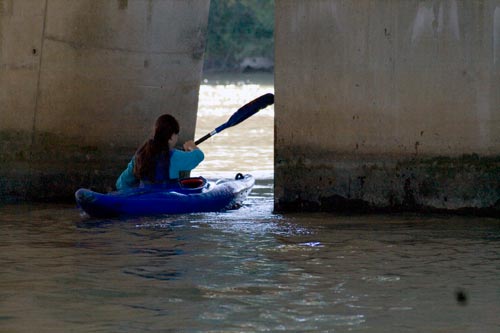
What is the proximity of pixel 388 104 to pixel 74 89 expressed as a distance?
11.4 feet

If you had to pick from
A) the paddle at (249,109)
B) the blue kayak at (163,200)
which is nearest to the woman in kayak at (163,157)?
the blue kayak at (163,200)

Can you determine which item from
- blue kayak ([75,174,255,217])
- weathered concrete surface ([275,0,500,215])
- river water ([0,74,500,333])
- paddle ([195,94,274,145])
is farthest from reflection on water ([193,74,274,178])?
weathered concrete surface ([275,0,500,215])

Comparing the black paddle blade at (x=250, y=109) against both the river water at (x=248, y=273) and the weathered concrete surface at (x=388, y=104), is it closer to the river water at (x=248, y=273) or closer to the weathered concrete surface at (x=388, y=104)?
the river water at (x=248, y=273)

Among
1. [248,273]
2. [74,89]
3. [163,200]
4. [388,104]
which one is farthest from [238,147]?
[248,273]

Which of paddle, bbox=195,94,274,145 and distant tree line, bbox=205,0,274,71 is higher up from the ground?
distant tree line, bbox=205,0,274,71

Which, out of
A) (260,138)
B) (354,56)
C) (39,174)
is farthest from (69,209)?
(260,138)

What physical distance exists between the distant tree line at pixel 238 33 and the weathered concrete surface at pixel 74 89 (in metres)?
59.5

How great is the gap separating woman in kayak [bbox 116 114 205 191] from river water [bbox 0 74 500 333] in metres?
0.39

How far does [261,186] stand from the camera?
1235 cm

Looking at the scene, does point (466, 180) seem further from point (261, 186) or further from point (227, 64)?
point (227, 64)

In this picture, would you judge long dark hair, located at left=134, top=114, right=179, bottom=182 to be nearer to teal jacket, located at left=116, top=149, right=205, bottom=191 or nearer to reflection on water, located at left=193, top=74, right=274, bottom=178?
teal jacket, located at left=116, top=149, right=205, bottom=191

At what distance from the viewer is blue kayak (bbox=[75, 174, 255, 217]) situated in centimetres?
922

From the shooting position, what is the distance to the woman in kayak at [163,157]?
933cm

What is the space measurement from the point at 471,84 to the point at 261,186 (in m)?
3.98
